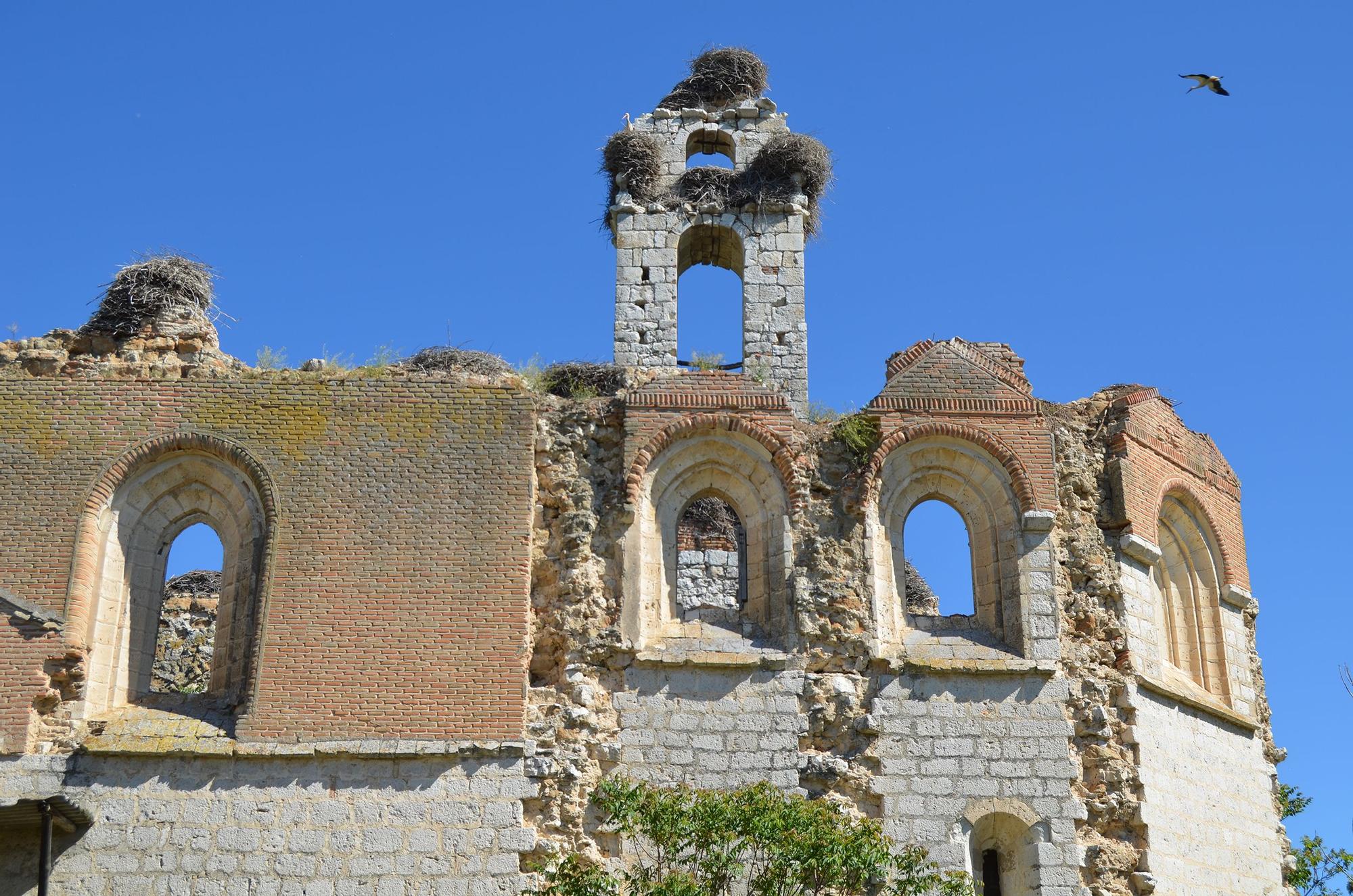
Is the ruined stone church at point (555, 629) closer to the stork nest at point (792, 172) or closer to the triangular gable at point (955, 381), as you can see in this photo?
the triangular gable at point (955, 381)

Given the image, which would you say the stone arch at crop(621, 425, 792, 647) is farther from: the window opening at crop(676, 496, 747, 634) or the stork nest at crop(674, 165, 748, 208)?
the stork nest at crop(674, 165, 748, 208)

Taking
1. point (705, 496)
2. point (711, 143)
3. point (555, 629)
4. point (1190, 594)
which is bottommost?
point (555, 629)

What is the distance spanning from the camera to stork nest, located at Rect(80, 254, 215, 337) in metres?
17.0

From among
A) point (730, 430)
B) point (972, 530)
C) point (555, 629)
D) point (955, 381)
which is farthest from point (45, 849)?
point (955, 381)

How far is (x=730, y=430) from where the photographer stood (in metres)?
16.4

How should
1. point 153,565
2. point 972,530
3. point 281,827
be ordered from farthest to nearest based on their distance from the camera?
point 972,530
point 153,565
point 281,827

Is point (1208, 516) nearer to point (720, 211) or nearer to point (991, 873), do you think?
point (991, 873)

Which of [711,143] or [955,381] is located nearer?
[955,381]

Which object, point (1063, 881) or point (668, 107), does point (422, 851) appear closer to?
point (1063, 881)

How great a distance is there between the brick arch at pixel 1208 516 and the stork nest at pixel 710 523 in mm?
5810

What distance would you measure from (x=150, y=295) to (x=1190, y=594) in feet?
37.2

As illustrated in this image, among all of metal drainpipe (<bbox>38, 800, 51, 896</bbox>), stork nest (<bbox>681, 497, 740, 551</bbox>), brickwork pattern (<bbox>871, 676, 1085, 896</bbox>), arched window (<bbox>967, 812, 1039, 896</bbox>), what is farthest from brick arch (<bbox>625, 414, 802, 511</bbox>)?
metal drainpipe (<bbox>38, 800, 51, 896</bbox>)

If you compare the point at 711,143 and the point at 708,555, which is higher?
the point at 711,143

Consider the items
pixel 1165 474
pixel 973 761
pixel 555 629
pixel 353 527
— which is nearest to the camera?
pixel 973 761
